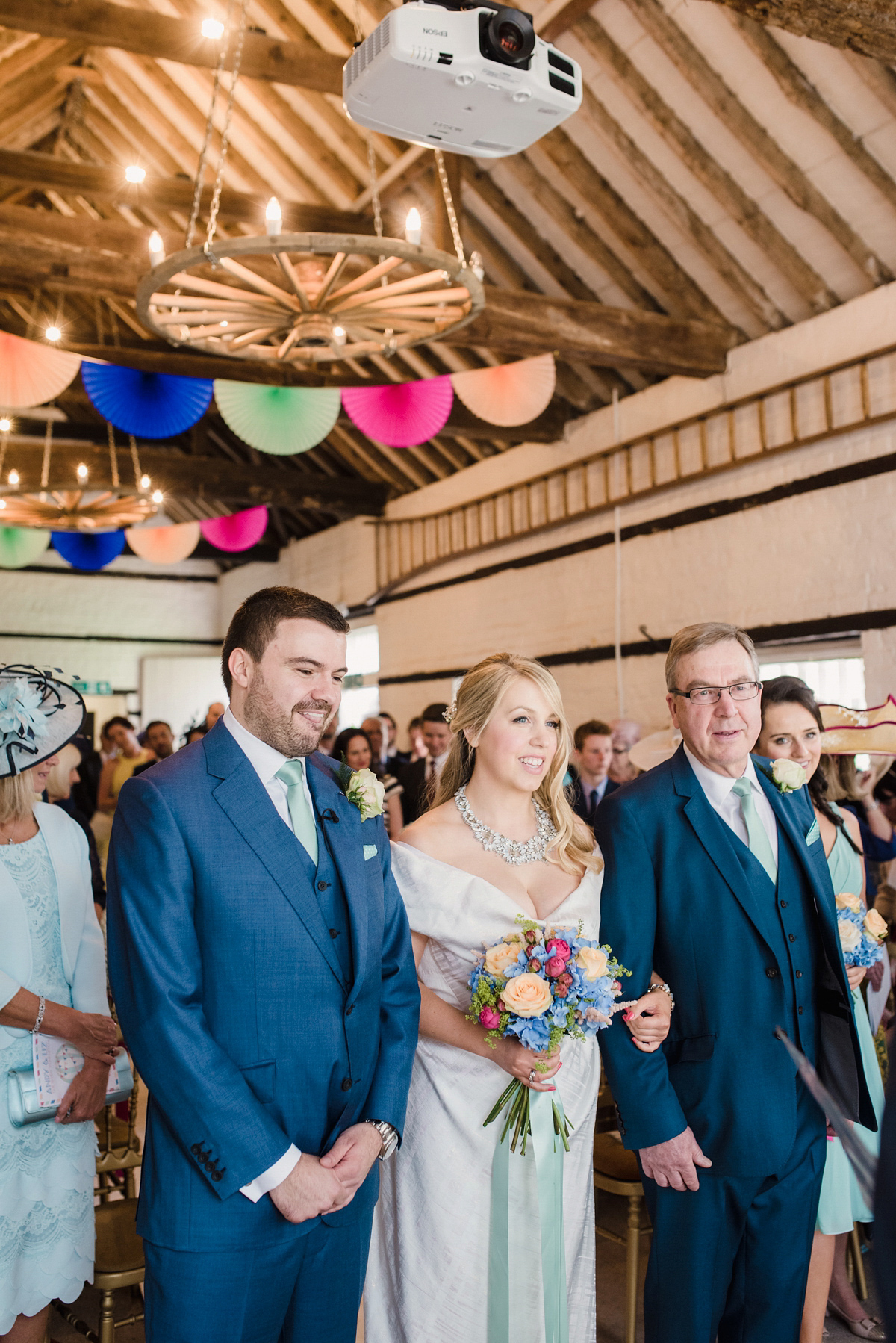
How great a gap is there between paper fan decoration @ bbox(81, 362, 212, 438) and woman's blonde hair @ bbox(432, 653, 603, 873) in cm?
431

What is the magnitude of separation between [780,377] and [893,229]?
1211 mm

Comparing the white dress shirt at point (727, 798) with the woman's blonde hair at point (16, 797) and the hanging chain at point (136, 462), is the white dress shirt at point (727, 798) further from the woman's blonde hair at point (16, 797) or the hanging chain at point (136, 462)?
the hanging chain at point (136, 462)

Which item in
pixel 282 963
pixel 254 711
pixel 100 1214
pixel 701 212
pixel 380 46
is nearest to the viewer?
pixel 282 963

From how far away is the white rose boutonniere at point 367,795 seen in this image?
79.8 inches

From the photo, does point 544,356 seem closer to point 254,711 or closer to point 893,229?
point 893,229

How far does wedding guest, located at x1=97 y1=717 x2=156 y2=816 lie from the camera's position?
699 centimetres

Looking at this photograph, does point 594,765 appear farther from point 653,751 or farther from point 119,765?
point 119,765

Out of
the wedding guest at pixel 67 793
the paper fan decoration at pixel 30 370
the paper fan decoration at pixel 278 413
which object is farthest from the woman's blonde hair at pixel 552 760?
the paper fan decoration at pixel 30 370

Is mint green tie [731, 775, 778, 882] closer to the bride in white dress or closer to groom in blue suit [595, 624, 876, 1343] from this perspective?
groom in blue suit [595, 624, 876, 1343]

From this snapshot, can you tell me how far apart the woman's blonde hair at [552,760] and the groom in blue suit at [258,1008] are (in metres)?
0.52

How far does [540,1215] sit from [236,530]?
964 cm

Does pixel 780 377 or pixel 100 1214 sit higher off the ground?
pixel 780 377

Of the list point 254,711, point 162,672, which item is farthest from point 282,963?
point 162,672

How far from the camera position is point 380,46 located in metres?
2.47
